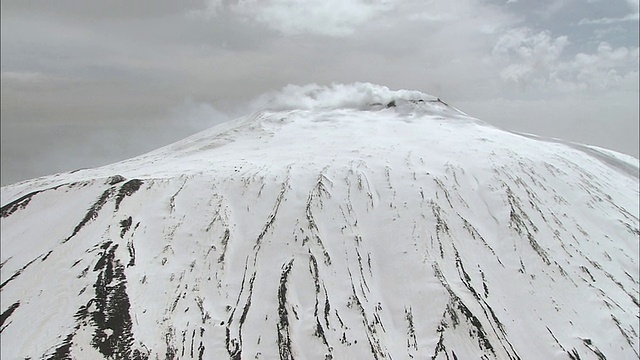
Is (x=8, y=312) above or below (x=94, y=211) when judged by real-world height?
below

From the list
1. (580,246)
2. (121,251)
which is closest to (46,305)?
(121,251)

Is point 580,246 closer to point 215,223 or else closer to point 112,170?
point 215,223

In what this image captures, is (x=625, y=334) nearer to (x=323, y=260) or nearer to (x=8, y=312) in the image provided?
(x=323, y=260)

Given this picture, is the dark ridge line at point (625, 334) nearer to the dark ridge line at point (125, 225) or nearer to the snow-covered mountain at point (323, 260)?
the snow-covered mountain at point (323, 260)

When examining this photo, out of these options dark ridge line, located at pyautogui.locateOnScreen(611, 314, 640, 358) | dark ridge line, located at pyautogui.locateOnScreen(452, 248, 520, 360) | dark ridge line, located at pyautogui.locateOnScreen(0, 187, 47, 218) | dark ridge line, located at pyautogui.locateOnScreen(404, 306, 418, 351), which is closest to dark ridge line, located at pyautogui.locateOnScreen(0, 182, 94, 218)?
dark ridge line, located at pyautogui.locateOnScreen(0, 187, 47, 218)

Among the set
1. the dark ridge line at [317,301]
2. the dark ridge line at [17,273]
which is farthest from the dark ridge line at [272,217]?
the dark ridge line at [17,273]

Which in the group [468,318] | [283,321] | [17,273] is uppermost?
[17,273]

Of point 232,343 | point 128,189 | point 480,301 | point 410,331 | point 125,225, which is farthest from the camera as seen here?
point 128,189

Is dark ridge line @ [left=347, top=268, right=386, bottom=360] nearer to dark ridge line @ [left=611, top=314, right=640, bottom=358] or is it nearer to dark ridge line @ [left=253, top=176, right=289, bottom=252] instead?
dark ridge line @ [left=253, top=176, right=289, bottom=252]

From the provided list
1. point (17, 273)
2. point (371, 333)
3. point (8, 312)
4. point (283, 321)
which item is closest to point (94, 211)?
point (17, 273)
